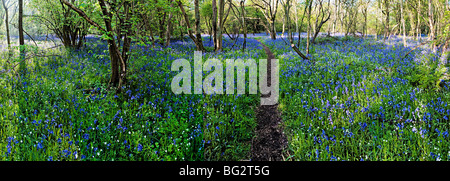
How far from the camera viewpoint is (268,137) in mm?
4289

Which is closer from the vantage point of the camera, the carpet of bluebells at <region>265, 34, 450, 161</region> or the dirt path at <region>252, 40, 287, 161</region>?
the carpet of bluebells at <region>265, 34, 450, 161</region>

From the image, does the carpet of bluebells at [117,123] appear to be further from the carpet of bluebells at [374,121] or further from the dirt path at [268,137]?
the carpet of bluebells at [374,121]

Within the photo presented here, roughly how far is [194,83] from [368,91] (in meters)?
4.78

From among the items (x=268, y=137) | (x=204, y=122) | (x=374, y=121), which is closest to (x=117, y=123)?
(x=204, y=122)

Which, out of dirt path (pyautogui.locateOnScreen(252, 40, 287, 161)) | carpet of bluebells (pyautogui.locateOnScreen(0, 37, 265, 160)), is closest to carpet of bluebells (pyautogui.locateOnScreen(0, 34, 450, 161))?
carpet of bluebells (pyautogui.locateOnScreen(0, 37, 265, 160))

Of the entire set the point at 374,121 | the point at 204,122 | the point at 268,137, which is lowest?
the point at 268,137

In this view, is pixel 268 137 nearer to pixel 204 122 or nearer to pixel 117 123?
pixel 204 122

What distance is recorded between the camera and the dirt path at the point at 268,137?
371cm

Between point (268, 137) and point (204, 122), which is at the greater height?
point (204, 122)

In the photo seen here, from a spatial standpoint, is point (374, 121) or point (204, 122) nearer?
point (374, 121)

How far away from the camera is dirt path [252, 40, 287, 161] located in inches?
146

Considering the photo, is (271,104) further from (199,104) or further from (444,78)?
(444,78)

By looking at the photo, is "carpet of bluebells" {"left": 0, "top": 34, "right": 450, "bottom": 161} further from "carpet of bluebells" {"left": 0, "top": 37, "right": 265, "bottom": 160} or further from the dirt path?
the dirt path

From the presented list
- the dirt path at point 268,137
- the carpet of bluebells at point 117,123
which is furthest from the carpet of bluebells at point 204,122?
the dirt path at point 268,137
